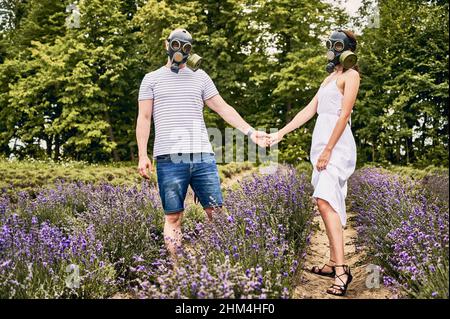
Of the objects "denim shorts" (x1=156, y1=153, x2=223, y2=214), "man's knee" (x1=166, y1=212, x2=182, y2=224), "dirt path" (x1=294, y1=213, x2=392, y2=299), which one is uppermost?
"denim shorts" (x1=156, y1=153, x2=223, y2=214)

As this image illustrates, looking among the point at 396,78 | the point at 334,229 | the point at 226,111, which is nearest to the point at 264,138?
the point at 226,111

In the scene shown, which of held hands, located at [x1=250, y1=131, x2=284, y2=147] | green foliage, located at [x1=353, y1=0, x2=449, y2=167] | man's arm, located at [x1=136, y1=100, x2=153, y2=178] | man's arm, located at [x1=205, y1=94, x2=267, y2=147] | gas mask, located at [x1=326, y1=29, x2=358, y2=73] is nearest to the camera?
gas mask, located at [x1=326, y1=29, x2=358, y2=73]

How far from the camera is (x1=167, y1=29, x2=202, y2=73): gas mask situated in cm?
359

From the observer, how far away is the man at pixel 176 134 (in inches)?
140

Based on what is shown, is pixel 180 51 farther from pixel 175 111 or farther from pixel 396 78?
pixel 396 78

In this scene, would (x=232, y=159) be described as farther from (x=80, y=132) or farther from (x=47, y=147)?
(x=47, y=147)

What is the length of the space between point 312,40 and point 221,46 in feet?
12.4

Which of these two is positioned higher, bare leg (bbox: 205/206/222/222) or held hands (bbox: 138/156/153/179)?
held hands (bbox: 138/156/153/179)

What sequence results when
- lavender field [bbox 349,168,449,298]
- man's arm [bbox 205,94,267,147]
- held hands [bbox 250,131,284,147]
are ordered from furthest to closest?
held hands [bbox 250,131,284,147], man's arm [bbox 205,94,267,147], lavender field [bbox 349,168,449,298]

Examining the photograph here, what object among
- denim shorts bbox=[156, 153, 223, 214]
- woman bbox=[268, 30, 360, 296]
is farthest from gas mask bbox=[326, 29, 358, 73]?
denim shorts bbox=[156, 153, 223, 214]

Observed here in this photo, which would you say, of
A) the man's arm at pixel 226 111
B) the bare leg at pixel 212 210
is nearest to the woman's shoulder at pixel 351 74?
the man's arm at pixel 226 111

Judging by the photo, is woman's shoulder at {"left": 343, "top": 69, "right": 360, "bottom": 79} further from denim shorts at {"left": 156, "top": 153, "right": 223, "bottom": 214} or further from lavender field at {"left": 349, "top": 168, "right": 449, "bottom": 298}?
denim shorts at {"left": 156, "top": 153, "right": 223, "bottom": 214}

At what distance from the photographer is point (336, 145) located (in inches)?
141

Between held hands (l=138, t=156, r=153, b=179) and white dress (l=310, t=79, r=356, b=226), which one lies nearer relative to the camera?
white dress (l=310, t=79, r=356, b=226)
